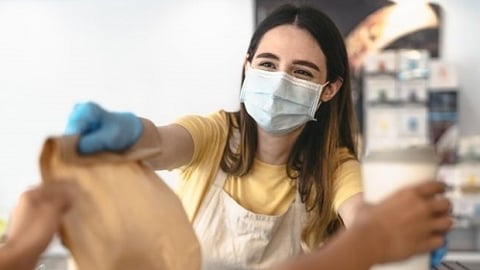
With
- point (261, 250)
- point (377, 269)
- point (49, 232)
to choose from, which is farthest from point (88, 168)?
point (261, 250)

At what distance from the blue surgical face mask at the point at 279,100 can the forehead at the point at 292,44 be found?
4cm

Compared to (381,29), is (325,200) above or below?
below

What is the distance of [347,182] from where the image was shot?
118 cm

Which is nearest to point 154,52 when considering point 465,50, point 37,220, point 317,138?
point 465,50

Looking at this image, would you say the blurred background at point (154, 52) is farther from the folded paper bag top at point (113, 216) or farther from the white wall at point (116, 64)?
the folded paper bag top at point (113, 216)

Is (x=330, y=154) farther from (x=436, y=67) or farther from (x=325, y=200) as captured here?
(x=436, y=67)

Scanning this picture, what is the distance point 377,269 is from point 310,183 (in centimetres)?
51

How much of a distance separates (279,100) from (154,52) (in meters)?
2.20

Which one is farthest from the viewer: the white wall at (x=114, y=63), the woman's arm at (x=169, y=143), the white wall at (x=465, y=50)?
the white wall at (x=114, y=63)

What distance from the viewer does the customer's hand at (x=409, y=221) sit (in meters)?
0.61

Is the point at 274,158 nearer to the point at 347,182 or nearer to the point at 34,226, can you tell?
the point at 347,182

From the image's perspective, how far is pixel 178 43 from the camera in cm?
334

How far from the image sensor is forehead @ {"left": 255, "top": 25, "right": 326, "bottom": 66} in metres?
1.21

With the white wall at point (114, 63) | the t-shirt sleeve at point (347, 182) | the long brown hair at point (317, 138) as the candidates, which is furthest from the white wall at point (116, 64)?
the t-shirt sleeve at point (347, 182)
